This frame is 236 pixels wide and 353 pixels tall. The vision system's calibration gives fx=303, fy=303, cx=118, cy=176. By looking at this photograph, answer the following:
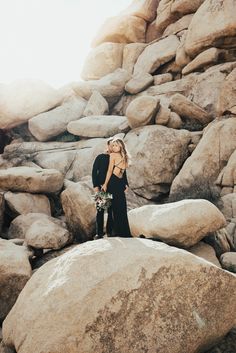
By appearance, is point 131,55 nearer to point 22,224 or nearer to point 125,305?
point 22,224

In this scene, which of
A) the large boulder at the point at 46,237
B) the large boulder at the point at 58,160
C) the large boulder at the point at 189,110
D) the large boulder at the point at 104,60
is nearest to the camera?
the large boulder at the point at 46,237

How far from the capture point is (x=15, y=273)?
5.42 m

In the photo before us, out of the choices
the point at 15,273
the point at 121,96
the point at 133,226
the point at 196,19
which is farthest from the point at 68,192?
the point at 196,19

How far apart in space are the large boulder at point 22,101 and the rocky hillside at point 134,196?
69 mm

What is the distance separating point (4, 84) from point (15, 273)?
16213 mm

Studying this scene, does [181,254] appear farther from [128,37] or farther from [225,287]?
[128,37]

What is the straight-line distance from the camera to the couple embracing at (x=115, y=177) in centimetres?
635

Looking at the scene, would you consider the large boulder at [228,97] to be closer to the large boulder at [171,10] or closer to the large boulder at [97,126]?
the large boulder at [97,126]

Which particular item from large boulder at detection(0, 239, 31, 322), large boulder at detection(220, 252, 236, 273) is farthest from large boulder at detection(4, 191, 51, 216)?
large boulder at detection(220, 252, 236, 273)

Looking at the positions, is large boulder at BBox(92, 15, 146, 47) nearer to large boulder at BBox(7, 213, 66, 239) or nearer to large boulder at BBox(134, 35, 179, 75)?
large boulder at BBox(134, 35, 179, 75)

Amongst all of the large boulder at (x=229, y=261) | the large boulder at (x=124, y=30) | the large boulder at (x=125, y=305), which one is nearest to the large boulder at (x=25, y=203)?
the large boulder at (x=229, y=261)

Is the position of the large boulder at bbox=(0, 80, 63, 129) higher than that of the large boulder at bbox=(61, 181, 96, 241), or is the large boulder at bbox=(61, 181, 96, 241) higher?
the large boulder at bbox=(0, 80, 63, 129)

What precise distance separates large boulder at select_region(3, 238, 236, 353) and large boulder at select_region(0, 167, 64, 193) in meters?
7.32

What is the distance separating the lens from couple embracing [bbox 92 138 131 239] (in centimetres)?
635
